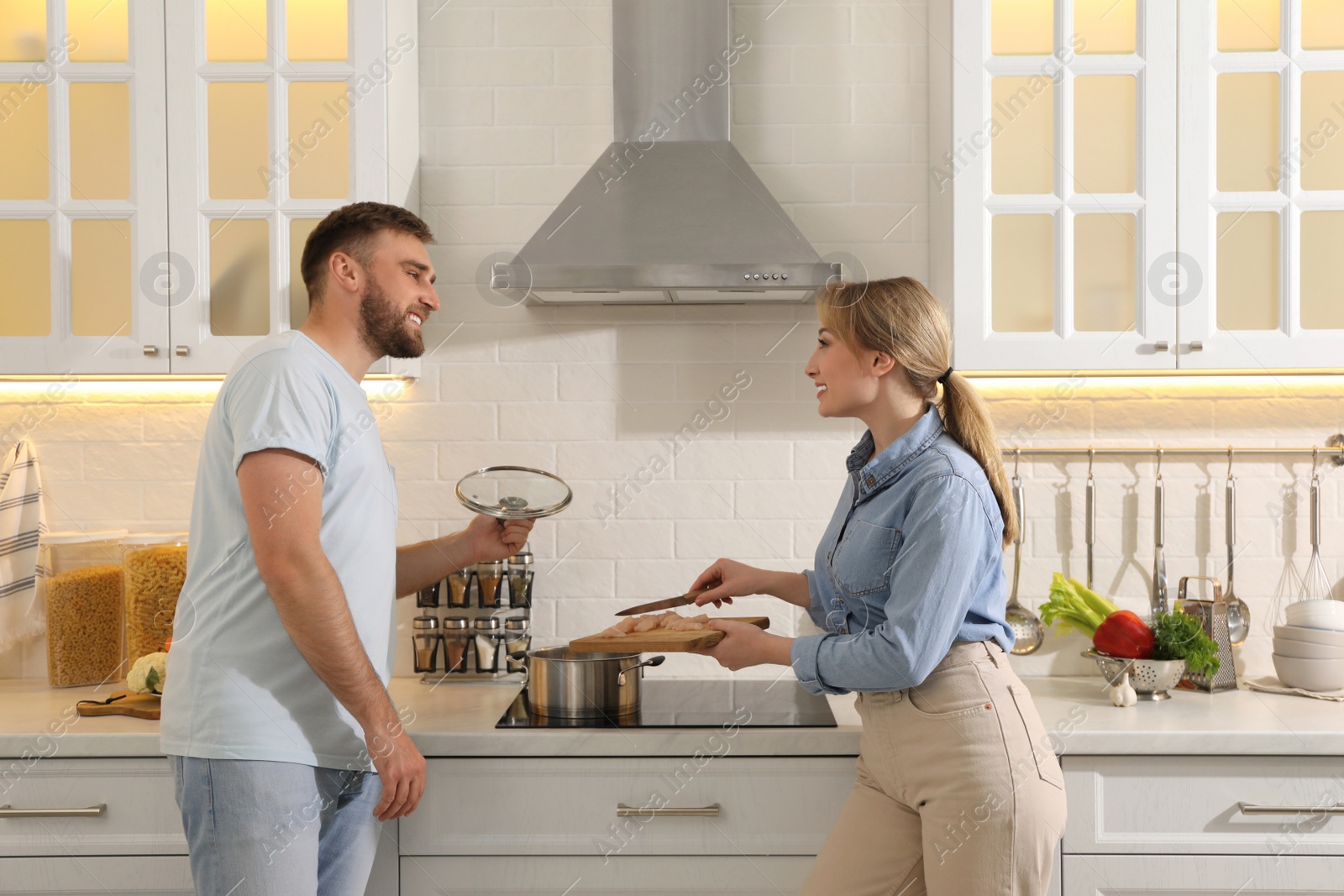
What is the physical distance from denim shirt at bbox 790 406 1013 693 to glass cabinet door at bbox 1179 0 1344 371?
0.92 m

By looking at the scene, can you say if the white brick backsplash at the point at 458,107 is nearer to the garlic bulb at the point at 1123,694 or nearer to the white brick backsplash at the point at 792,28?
the white brick backsplash at the point at 792,28

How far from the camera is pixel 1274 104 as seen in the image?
6.89 feet

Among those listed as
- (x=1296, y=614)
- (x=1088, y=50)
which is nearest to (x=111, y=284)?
(x=1088, y=50)

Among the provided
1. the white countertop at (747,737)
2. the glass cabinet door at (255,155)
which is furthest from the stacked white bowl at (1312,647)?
the glass cabinet door at (255,155)

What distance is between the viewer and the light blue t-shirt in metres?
1.45

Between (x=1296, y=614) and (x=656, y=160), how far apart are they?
170 cm

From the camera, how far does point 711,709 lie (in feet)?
6.51

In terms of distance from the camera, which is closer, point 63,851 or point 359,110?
point 63,851

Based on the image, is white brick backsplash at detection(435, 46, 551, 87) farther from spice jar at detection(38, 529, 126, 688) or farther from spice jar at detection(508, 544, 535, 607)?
spice jar at detection(38, 529, 126, 688)

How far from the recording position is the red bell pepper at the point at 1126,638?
2.06m

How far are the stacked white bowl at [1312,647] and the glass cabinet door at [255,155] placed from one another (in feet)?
7.03

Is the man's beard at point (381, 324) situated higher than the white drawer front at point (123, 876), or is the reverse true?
the man's beard at point (381, 324)

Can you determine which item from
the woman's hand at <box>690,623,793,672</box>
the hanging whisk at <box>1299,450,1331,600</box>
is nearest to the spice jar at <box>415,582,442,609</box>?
the woman's hand at <box>690,623,793,672</box>

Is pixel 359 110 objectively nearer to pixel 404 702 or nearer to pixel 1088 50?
pixel 404 702
